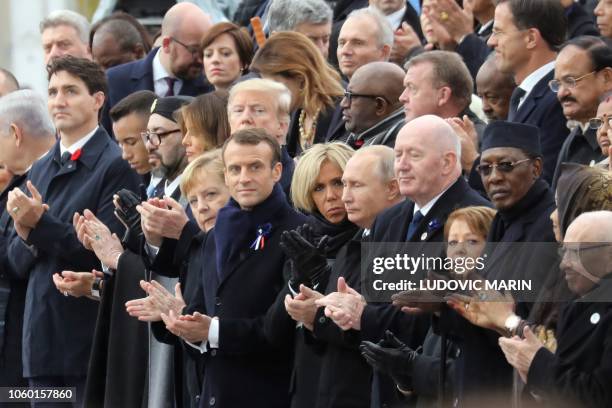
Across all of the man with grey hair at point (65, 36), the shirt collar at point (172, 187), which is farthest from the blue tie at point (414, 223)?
the man with grey hair at point (65, 36)

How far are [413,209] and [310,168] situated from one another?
0.73 metres

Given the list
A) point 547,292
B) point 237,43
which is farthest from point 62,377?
point 547,292

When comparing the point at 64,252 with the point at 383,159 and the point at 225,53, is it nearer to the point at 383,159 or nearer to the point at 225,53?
the point at 225,53

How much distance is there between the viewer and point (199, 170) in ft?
29.1

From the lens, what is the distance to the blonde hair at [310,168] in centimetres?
840

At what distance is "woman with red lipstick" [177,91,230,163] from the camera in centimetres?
939

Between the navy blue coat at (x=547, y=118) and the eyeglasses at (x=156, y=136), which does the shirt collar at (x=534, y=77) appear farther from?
the eyeglasses at (x=156, y=136)

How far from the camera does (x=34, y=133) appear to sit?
35.8 ft

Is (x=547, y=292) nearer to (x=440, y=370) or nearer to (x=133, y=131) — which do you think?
(x=440, y=370)

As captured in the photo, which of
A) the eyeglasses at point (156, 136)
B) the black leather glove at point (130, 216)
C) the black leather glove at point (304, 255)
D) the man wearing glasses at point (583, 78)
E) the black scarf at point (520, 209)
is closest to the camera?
the black scarf at point (520, 209)

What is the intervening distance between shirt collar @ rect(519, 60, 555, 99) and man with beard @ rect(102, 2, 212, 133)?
2.86 m

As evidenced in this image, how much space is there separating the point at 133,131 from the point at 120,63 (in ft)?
8.43

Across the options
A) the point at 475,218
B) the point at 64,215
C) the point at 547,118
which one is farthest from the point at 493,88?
the point at 64,215

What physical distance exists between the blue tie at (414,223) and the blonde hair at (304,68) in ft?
7.09
